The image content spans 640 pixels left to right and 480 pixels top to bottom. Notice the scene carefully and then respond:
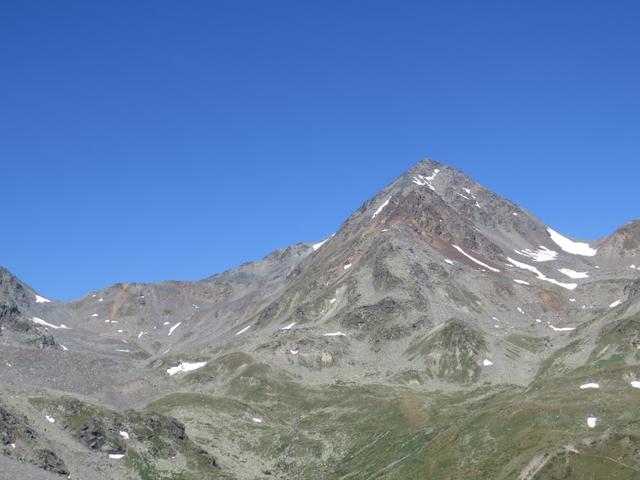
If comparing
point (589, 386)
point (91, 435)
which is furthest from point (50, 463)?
point (589, 386)

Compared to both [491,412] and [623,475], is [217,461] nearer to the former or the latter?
[491,412]

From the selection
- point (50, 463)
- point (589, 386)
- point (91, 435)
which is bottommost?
point (50, 463)

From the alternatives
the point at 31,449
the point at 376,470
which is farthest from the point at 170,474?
the point at 376,470

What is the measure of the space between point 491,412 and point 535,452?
132ft

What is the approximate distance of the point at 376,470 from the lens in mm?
174000

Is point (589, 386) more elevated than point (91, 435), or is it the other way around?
point (589, 386)

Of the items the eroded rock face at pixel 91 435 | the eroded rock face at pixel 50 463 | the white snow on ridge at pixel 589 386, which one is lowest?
A: the eroded rock face at pixel 50 463

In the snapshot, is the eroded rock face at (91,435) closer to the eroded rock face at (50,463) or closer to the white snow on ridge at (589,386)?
the eroded rock face at (50,463)

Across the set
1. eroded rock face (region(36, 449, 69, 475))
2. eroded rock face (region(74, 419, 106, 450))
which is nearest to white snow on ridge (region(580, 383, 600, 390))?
eroded rock face (region(74, 419, 106, 450))

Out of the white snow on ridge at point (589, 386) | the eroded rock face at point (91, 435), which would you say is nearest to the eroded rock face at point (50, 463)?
the eroded rock face at point (91, 435)

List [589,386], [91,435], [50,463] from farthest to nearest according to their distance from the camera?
[589,386]
[91,435]
[50,463]

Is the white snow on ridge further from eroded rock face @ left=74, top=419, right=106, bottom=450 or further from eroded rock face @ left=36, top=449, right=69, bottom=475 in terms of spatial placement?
eroded rock face @ left=36, top=449, right=69, bottom=475

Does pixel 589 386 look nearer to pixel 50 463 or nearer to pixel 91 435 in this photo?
pixel 91 435

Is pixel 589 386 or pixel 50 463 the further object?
pixel 589 386
